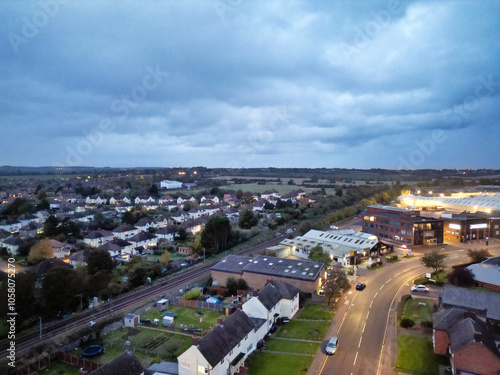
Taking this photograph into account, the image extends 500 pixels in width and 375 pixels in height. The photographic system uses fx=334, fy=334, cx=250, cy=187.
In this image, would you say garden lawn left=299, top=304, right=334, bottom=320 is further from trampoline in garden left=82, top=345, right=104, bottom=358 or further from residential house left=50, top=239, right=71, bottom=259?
residential house left=50, top=239, right=71, bottom=259

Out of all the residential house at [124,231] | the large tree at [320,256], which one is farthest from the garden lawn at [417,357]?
the residential house at [124,231]

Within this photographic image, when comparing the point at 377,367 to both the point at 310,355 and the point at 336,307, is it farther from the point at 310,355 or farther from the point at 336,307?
the point at 336,307

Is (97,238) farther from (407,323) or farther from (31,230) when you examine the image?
(407,323)

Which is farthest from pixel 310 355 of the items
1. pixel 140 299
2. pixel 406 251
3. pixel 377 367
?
pixel 406 251

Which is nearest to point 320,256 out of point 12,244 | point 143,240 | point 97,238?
point 143,240

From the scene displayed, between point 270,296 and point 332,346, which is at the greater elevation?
point 270,296
